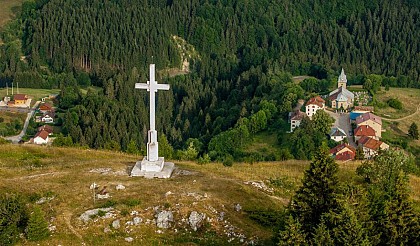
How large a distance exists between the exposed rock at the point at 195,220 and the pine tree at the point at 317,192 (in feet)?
22.2

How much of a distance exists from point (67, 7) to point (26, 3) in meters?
14.5

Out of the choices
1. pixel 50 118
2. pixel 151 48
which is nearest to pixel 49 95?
pixel 50 118

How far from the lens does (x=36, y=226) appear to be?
2673 centimetres

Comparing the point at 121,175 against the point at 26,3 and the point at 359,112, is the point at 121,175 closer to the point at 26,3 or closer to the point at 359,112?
the point at 359,112

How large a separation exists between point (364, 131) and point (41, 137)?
5936cm

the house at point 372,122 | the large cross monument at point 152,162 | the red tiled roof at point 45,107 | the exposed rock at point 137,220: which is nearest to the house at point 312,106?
the house at point 372,122

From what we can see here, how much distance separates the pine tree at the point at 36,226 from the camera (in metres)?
26.7

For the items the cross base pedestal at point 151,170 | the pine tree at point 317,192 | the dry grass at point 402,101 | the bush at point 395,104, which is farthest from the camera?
the bush at point 395,104

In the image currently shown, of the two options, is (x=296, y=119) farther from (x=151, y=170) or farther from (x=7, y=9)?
(x=7, y=9)

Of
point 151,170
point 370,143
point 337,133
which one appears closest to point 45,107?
point 337,133

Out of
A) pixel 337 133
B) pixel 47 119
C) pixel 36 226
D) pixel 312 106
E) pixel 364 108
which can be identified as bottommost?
pixel 47 119

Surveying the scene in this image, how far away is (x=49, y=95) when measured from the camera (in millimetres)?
141250

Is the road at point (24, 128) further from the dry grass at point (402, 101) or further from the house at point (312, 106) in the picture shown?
the dry grass at point (402, 101)

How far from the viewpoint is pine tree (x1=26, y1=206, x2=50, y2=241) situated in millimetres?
26656
